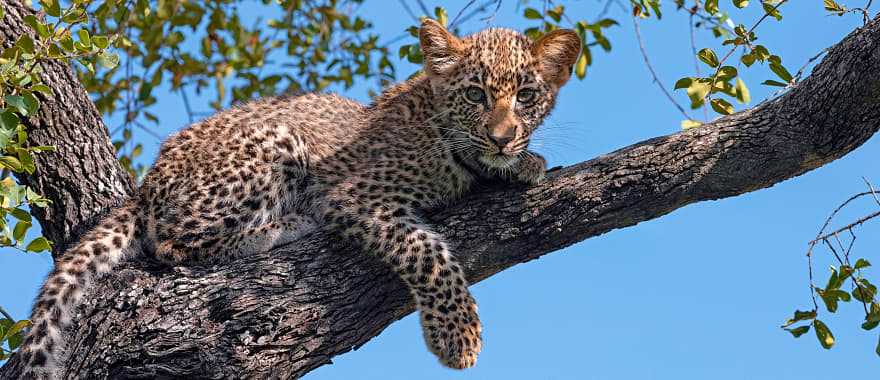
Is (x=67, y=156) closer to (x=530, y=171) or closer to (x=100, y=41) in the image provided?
(x=100, y=41)

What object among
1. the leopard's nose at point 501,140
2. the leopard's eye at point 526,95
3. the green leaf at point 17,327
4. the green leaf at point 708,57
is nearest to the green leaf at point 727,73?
the green leaf at point 708,57

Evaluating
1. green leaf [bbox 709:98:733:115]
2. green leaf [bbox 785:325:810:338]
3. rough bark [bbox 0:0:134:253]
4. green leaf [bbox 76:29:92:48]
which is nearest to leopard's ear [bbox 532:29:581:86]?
green leaf [bbox 709:98:733:115]

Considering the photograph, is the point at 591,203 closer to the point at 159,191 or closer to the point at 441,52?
the point at 441,52

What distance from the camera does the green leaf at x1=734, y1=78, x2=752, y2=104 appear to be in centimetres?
719

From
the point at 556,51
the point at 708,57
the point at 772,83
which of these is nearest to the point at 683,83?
the point at 708,57

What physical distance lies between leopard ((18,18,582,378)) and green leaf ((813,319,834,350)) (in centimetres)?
175

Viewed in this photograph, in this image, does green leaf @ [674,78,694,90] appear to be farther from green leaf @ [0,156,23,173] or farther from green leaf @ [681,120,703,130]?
green leaf @ [0,156,23,173]

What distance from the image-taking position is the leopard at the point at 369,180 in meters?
6.54

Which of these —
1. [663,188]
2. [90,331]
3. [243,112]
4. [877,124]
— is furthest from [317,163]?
[877,124]

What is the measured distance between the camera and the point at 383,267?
667cm

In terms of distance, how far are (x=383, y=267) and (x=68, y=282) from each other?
180cm

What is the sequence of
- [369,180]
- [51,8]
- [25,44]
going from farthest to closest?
[369,180], [51,8], [25,44]

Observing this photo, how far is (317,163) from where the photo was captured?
730 cm

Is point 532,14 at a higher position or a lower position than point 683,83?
higher
